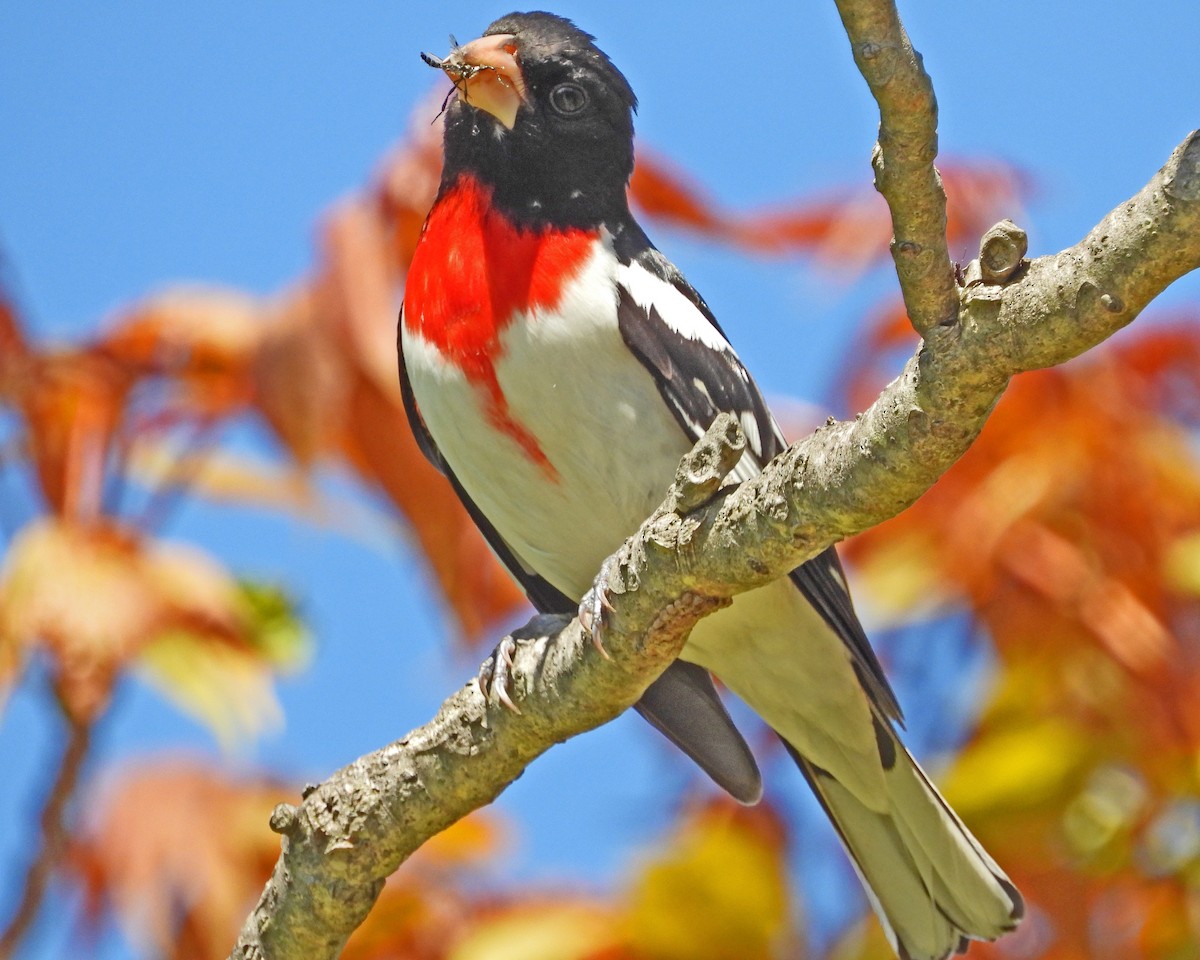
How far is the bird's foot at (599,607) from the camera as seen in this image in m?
2.63

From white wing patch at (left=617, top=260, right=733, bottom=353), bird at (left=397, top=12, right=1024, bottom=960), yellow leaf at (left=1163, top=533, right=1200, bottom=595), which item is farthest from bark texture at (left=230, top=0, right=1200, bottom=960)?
yellow leaf at (left=1163, top=533, right=1200, bottom=595)

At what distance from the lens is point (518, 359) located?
10.4 feet

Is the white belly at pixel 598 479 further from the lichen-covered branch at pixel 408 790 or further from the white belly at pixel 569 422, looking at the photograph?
the lichen-covered branch at pixel 408 790

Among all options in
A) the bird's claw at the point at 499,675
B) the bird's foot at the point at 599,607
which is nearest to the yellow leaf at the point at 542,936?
the bird's claw at the point at 499,675

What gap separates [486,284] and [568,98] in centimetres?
59

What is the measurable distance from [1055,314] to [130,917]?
3.18 m

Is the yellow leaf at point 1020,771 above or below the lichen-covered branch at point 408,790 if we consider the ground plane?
below

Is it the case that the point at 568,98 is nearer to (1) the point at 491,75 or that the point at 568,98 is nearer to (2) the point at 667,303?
(1) the point at 491,75

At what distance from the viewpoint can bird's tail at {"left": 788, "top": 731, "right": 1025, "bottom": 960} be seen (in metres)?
3.29

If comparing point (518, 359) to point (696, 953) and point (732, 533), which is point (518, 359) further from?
point (696, 953)

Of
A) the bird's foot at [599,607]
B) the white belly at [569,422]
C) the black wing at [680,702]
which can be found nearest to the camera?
the bird's foot at [599,607]

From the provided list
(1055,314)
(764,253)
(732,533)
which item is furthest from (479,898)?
(1055,314)

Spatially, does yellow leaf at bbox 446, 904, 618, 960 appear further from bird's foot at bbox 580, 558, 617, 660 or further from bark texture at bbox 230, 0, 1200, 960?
A: bird's foot at bbox 580, 558, 617, 660

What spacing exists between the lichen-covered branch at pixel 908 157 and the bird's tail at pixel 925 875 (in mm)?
1561
